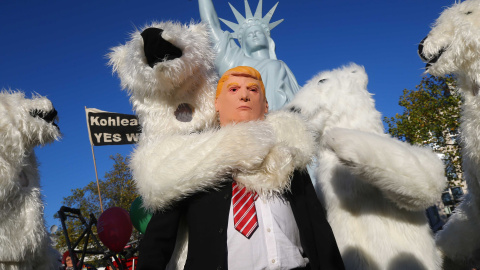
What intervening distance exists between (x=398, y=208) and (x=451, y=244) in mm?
793

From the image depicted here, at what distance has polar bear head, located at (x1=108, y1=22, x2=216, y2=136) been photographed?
78.3 inches

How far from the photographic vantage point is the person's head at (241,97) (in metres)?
1.97

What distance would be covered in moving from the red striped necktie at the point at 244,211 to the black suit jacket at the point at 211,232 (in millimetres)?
34

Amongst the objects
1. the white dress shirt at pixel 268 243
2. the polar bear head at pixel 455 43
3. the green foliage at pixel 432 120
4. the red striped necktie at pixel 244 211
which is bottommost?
the white dress shirt at pixel 268 243

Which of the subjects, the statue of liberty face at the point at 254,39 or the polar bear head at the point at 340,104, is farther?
the statue of liberty face at the point at 254,39

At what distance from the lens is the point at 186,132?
2.18 m

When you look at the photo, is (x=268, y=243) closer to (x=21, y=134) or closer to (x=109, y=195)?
(x=21, y=134)

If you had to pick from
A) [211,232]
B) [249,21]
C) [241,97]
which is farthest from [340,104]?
[249,21]

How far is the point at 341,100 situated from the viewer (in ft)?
8.00

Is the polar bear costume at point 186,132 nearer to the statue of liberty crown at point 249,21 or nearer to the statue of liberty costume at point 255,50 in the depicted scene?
the statue of liberty costume at point 255,50

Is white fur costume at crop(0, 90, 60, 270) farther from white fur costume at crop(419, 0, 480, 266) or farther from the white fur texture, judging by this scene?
white fur costume at crop(419, 0, 480, 266)

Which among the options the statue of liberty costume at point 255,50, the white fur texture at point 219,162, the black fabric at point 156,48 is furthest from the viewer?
the statue of liberty costume at point 255,50

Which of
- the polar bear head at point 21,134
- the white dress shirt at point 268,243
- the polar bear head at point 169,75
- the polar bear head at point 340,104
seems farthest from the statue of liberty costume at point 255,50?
the white dress shirt at point 268,243

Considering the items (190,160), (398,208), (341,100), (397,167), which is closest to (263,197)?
(190,160)
